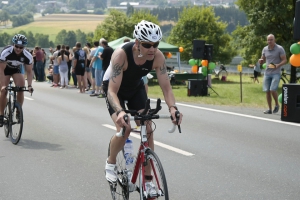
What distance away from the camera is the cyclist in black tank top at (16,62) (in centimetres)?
969

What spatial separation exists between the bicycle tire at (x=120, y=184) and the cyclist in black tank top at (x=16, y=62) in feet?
13.6

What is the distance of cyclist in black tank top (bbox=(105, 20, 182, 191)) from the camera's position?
17.6 ft

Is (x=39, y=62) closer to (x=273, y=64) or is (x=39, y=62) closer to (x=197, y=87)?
(x=197, y=87)

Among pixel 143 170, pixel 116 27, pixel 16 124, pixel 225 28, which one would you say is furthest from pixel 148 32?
pixel 225 28

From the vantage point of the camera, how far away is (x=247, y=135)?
428 inches

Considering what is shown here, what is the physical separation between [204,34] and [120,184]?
60252 millimetres

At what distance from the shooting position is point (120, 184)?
19.3ft

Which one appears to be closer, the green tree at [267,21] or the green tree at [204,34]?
the green tree at [267,21]

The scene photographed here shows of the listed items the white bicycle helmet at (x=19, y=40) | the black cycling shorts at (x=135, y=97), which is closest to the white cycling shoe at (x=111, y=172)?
the black cycling shorts at (x=135, y=97)

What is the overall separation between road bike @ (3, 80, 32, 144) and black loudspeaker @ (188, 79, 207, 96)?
1011 cm

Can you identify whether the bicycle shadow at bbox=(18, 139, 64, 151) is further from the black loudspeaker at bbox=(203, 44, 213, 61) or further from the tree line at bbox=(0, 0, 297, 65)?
the tree line at bbox=(0, 0, 297, 65)

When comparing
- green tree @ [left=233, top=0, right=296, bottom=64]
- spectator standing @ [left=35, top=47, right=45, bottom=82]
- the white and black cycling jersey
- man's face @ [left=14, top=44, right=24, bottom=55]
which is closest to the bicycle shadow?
the white and black cycling jersey

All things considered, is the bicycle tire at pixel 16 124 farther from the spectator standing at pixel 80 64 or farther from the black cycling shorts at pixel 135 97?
the spectator standing at pixel 80 64

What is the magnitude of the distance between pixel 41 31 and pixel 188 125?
147m
